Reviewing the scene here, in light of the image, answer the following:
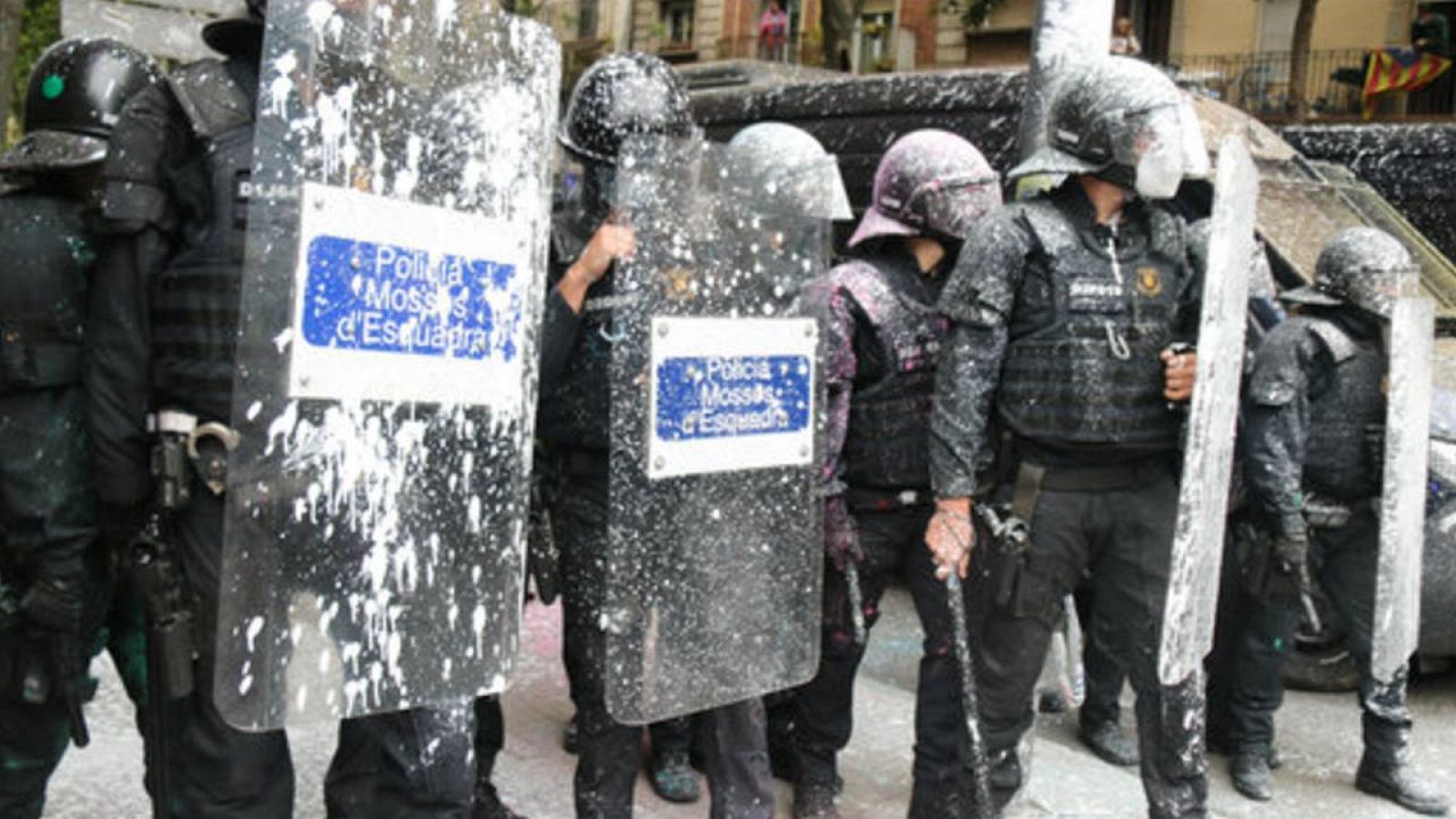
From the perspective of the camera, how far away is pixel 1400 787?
481cm

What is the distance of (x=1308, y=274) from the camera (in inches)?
238

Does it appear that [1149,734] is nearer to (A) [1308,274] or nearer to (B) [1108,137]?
(B) [1108,137]

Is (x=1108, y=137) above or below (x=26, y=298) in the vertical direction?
above

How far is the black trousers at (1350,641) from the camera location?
191 inches

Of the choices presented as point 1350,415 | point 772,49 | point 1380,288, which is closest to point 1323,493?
point 1350,415

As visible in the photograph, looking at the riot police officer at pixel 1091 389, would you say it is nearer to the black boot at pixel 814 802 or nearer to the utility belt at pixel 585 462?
the black boot at pixel 814 802

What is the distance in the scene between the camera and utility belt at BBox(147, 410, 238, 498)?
2715 millimetres

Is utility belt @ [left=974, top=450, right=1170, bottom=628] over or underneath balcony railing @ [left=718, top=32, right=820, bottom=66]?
underneath

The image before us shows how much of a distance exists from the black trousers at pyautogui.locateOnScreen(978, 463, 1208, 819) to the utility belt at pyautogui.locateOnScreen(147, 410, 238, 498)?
75.9 inches

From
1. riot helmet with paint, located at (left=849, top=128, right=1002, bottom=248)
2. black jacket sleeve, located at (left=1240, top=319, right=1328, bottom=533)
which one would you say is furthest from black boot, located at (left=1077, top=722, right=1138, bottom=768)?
riot helmet with paint, located at (left=849, top=128, right=1002, bottom=248)

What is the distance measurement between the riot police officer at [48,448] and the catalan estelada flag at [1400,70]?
64.7 ft

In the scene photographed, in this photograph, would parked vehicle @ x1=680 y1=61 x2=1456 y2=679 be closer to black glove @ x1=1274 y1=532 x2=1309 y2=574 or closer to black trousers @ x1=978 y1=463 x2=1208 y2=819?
black glove @ x1=1274 y1=532 x2=1309 y2=574

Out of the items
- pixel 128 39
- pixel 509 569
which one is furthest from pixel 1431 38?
pixel 509 569

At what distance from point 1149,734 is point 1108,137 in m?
1.47
